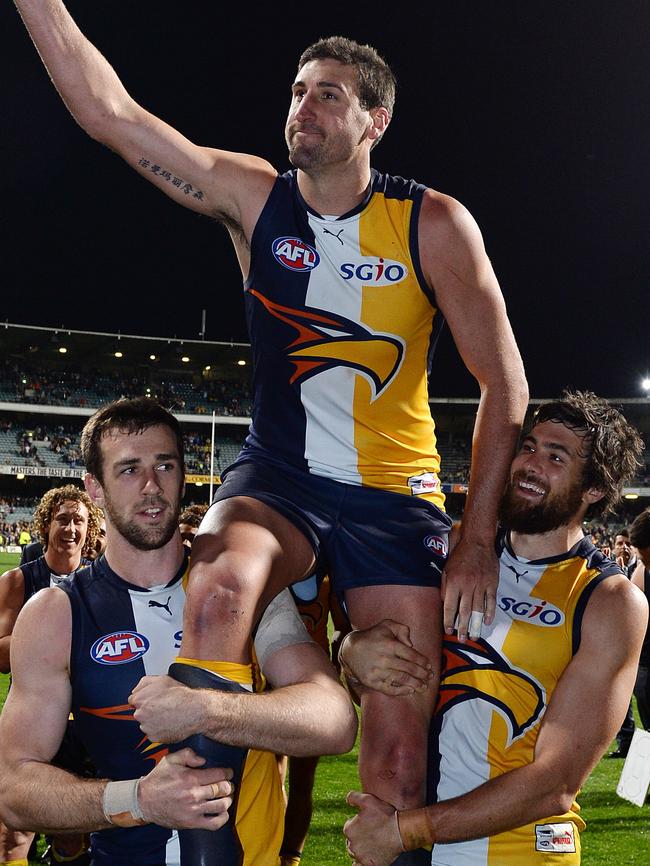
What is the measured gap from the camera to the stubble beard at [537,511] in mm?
3465

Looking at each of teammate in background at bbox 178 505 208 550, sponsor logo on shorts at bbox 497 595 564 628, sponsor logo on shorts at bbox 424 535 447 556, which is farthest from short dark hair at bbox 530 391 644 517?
teammate in background at bbox 178 505 208 550

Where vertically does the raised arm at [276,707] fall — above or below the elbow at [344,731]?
above

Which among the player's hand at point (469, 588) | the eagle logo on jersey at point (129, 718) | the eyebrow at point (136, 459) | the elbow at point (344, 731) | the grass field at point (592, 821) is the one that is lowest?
the grass field at point (592, 821)

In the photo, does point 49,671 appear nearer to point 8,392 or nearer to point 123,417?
point 123,417

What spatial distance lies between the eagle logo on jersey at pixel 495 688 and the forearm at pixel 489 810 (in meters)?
0.25

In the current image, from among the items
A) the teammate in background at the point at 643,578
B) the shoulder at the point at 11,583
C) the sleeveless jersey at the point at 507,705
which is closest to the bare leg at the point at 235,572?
the sleeveless jersey at the point at 507,705

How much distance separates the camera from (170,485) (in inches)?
127

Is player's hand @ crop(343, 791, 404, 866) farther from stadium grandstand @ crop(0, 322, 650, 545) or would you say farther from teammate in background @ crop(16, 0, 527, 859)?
stadium grandstand @ crop(0, 322, 650, 545)

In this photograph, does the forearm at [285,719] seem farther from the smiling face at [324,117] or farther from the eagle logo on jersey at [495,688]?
the smiling face at [324,117]

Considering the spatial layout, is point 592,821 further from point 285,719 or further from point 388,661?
point 285,719

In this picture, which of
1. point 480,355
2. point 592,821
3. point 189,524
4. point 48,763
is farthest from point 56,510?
point 592,821

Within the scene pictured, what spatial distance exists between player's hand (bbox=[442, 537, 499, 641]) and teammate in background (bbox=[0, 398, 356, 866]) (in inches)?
19.4

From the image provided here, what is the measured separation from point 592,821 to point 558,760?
4.73m

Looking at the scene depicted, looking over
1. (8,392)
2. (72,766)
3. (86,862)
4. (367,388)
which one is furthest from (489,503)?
(8,392)
